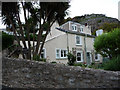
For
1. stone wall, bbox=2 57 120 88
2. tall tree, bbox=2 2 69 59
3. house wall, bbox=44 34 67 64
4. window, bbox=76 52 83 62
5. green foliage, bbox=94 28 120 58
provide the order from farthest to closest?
window, bbox=76 52 83 62 → house wall, bbox=44 34 67 64 → green foliage, bbox=94 28 120 58 → tall tree, bbox=2 2 69 59 → stone wall, bbox=2 57 120 88

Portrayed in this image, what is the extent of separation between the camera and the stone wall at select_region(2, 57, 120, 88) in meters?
5.46

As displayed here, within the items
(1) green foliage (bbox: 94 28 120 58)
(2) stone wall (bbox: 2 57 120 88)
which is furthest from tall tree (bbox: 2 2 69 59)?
(1) green foliage (bbox: 94 28 120 58)

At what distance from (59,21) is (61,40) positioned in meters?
7.03

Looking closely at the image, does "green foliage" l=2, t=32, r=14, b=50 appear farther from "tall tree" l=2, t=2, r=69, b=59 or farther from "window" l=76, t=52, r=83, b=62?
"window" l=76, t=52, r=83, b=62

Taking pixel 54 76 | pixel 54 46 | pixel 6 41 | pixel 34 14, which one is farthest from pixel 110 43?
pixel 6 41

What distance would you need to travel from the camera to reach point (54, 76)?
5.76 metres

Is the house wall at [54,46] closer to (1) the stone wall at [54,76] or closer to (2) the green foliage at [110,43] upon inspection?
(2) the green foliage at [110,43]

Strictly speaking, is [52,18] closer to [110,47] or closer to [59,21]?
[59,21]

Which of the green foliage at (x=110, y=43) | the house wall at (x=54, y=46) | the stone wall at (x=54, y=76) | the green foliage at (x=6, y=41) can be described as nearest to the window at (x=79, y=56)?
the house wall at (x=54, y=46)

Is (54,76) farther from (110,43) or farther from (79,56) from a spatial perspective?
(79,56)

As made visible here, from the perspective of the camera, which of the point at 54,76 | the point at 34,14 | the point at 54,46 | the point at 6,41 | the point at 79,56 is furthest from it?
the point at 79,56

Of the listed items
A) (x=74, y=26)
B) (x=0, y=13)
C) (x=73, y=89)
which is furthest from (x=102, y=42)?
(x=74, y=26)

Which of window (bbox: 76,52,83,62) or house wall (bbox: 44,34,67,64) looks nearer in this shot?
house wall (bbox: 44,34,67,64)

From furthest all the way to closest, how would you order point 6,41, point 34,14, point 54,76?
point 6,41
point 34,14
point 54,76
